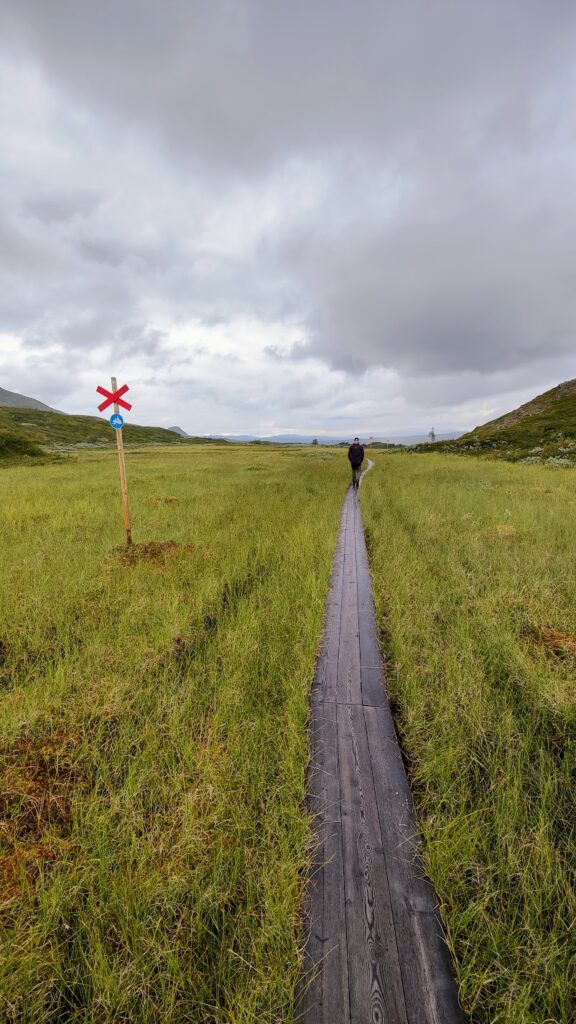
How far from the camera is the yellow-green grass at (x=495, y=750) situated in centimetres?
198

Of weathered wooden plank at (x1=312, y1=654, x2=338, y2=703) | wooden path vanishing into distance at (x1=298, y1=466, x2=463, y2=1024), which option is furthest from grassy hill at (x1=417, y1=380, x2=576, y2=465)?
wooden path vanishing into distance at (x1=298, y1=466, x2=463, y2=1024)

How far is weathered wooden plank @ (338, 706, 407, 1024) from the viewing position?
188 cm

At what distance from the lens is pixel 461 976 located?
1.95m

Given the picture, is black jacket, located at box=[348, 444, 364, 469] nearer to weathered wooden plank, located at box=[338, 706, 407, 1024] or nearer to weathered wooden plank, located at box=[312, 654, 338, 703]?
weathered wooden plank, located at box=[312, 654, 338, 703]

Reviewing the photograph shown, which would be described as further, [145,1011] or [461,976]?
[461,976]

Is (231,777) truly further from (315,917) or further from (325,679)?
(325,679)

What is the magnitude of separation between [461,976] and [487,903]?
0.39m

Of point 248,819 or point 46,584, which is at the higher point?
point 46,584

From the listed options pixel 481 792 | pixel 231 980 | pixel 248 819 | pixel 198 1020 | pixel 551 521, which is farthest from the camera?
pixel 551 521

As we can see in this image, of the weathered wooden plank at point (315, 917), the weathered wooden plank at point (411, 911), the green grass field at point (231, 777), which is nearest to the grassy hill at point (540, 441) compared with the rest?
the green grass field at point (231, 777)

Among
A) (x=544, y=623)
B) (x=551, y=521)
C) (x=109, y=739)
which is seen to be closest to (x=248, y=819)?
(x=109, y=739)

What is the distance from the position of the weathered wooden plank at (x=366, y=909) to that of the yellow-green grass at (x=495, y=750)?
0.35m

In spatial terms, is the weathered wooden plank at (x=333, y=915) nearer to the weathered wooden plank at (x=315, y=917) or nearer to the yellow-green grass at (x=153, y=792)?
the weathered wooden plank at (x=315, y=917)

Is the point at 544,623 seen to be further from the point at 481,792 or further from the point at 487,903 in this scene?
the point at 487,903
